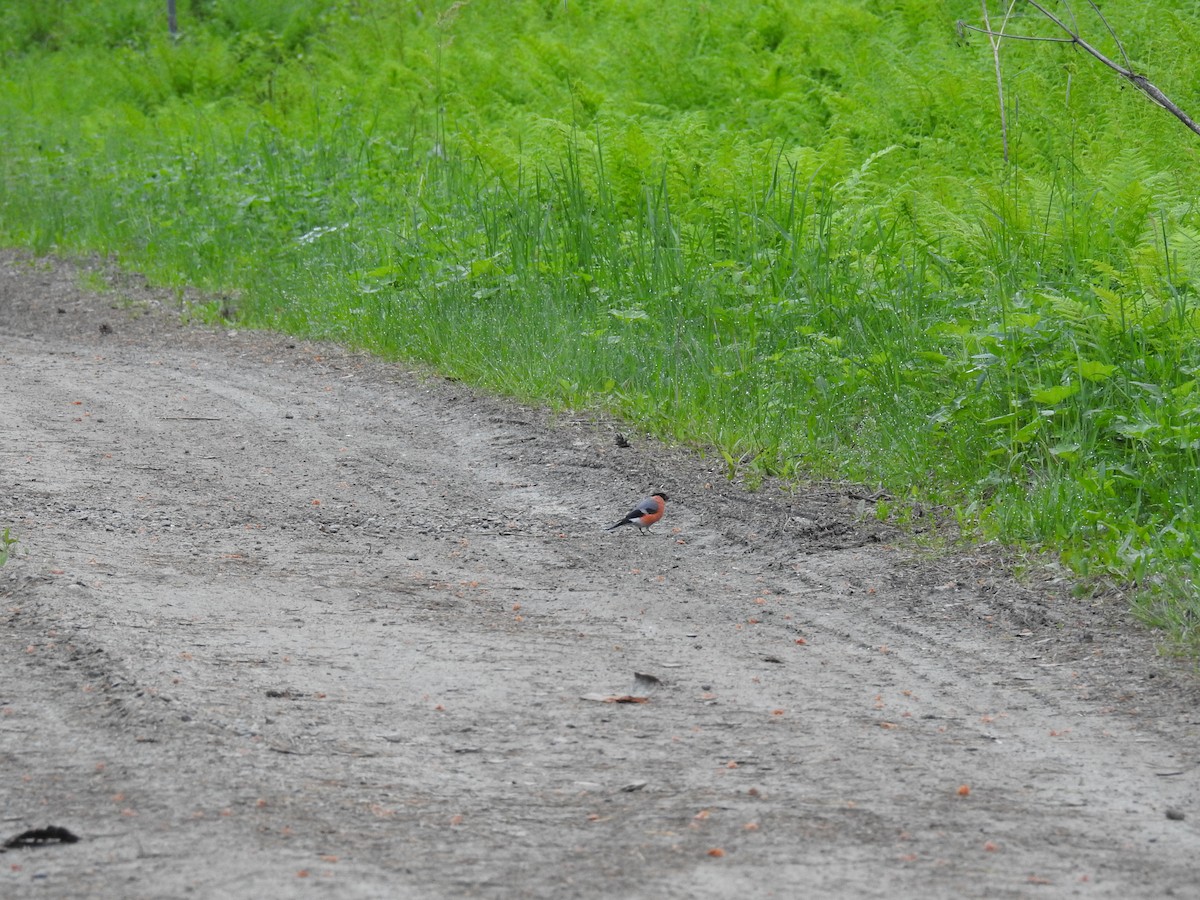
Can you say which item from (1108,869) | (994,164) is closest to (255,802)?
(1108,869)

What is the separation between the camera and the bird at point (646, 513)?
5207 millimetres

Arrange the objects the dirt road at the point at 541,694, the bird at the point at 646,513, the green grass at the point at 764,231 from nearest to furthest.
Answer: the dirt road at the point at 541,694, the bird at the point at 646,513, the green grass at the point at 764,231

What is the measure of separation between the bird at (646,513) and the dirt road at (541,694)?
0.07 meters

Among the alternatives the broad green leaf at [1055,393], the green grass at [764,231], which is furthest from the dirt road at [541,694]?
the broad green leaf at [1055,393]

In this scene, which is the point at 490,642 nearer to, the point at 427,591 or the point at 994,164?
the point at 427,591

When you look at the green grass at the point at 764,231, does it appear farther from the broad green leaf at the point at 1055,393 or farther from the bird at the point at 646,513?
the bird at the point at 646,513

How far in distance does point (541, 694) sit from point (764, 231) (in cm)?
488

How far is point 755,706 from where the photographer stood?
3605 mm

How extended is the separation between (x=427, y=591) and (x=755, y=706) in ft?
4.71

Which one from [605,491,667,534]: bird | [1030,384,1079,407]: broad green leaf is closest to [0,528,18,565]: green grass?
[605,491,667,534]: bird

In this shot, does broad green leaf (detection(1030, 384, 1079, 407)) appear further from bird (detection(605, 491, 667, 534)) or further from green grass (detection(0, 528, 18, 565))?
green grass (detection(0, 528, 18, 565))

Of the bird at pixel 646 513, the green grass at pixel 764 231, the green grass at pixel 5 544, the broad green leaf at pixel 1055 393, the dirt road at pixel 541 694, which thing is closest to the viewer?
the dirt road at pixel 541 694

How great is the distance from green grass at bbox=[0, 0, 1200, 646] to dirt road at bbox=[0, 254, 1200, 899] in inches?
24.3

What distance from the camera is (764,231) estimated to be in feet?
26.1
